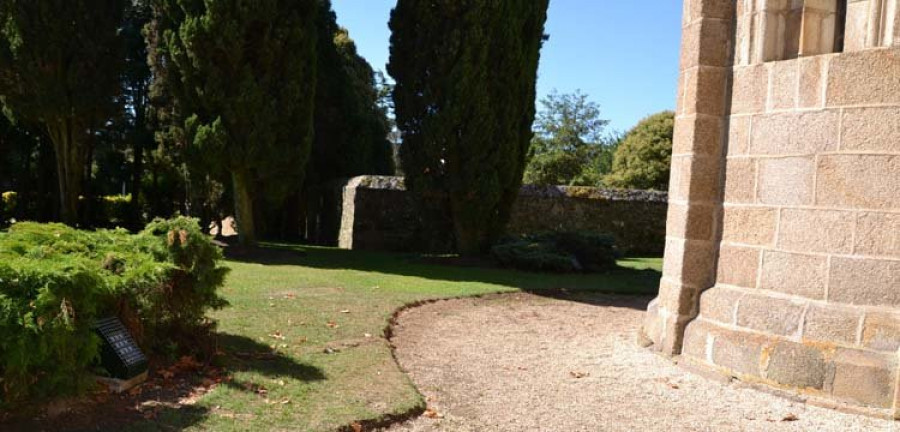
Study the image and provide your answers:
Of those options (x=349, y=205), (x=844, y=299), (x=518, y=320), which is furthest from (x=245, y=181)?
(x=844, y=299)

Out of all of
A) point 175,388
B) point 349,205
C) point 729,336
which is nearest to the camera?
point 175,388

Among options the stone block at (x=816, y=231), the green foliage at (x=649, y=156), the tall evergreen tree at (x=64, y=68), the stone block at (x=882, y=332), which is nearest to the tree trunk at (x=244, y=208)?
the tall evergreen tree at (x=64, y=68)

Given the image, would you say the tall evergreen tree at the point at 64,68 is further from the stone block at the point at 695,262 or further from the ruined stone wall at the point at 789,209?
the stone block at the point at 695,262

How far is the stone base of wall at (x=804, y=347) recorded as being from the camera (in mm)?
4977

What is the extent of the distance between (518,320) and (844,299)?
13.6 feet

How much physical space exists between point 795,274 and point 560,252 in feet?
28.6

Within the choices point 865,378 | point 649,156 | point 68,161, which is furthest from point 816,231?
point 649,156

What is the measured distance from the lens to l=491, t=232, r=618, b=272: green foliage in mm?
13547

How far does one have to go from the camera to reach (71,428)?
3.78 metres

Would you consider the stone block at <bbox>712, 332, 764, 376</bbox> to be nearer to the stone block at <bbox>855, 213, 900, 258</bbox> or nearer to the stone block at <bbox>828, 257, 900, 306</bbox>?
the stone block at <bbox>828, 257, 900, 306</bbox>

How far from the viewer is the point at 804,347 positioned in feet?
17.4

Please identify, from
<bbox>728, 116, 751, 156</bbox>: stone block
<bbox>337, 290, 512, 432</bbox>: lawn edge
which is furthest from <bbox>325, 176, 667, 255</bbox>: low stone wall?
<bbox>728, 116, 751, 156</bbox>: stone block

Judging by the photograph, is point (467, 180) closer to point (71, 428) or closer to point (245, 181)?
point (245, 181)

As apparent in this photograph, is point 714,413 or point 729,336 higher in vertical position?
point 729,336
